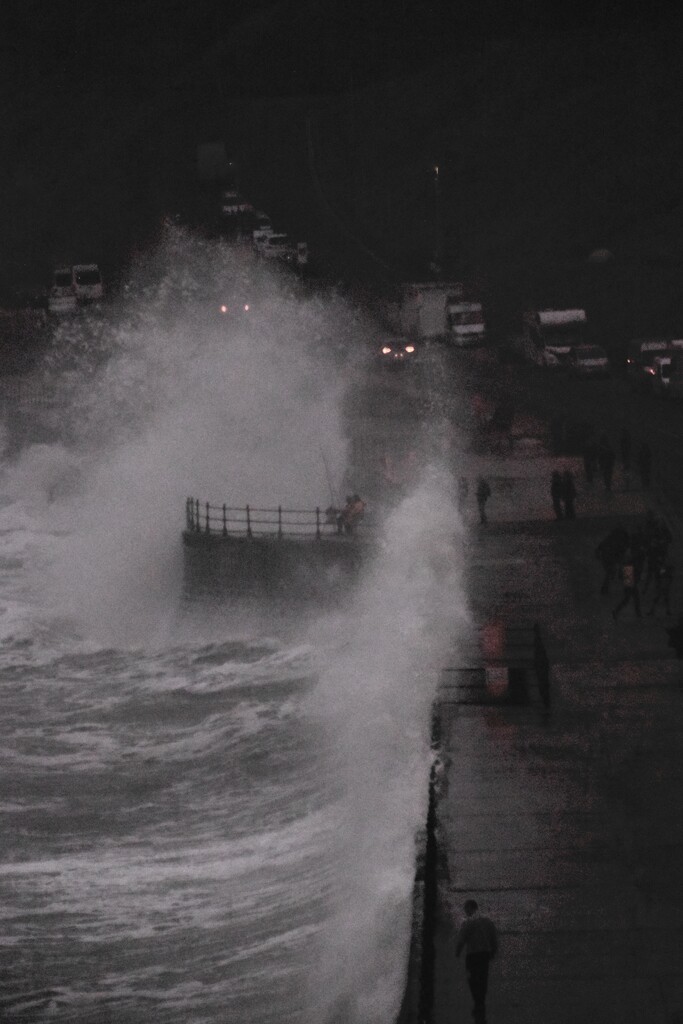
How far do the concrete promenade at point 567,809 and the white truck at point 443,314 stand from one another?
3387 cm

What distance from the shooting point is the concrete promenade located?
10227 millimetres

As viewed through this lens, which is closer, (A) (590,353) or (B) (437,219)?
(A) (590,353)

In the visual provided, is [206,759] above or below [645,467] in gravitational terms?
below

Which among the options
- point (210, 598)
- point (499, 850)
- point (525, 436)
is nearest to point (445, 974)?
point (499, 850)

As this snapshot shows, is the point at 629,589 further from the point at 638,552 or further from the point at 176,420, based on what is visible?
the point at 176,420

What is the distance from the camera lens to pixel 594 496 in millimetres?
28625

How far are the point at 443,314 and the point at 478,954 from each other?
48.4 metres

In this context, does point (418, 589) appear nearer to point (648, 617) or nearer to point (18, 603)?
point (648, 617)

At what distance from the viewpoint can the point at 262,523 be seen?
2991 centimetres

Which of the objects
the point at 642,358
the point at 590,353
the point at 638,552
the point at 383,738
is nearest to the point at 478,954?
the point at 383,738

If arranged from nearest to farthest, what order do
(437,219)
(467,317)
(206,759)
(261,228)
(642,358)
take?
(206,759), (642,358), (467,317), (437,219), (261,228)

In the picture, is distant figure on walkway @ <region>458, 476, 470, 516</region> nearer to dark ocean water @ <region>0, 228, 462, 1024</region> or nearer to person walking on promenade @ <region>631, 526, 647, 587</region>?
dark ocean water @ <region>0, 228, 462, 1024</region>

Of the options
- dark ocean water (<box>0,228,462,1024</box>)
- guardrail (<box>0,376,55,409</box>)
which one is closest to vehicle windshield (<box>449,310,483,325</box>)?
dark ocean water (<box>0,228,462,1024</box>)

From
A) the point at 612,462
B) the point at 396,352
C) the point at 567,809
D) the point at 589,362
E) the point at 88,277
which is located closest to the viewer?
the point at 567,809
